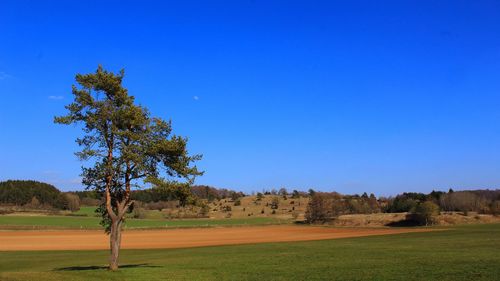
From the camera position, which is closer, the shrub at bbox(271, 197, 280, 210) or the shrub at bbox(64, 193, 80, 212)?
the shrub at bbox(271, 197, 280, 210)

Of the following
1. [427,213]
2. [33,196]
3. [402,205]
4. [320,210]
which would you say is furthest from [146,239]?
[33,196]

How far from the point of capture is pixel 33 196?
18225cm

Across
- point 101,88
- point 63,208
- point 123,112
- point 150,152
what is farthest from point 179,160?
point 63,208

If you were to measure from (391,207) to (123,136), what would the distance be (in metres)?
110

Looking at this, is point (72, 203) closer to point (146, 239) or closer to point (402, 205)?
point (146, 239)

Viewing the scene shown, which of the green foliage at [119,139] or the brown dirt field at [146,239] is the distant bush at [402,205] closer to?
the brown dirt field at [146,239]

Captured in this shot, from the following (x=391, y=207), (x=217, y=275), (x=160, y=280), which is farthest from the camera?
(x=391, y=207)

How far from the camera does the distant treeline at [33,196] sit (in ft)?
582

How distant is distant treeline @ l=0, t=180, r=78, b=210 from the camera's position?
582 feet

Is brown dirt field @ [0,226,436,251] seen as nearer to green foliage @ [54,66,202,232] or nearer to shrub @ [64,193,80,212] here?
green foliage @ [54,66,202,232]

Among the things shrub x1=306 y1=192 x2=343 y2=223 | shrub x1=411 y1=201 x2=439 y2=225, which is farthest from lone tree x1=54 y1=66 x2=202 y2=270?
shrub x1=306 y1=192 x2=343 y2=223

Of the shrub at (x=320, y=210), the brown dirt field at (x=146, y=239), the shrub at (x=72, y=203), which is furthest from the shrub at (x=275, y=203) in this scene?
the brown dirt field at (x=146, y=239)

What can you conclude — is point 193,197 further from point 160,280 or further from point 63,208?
point 63,208

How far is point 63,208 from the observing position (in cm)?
17738
